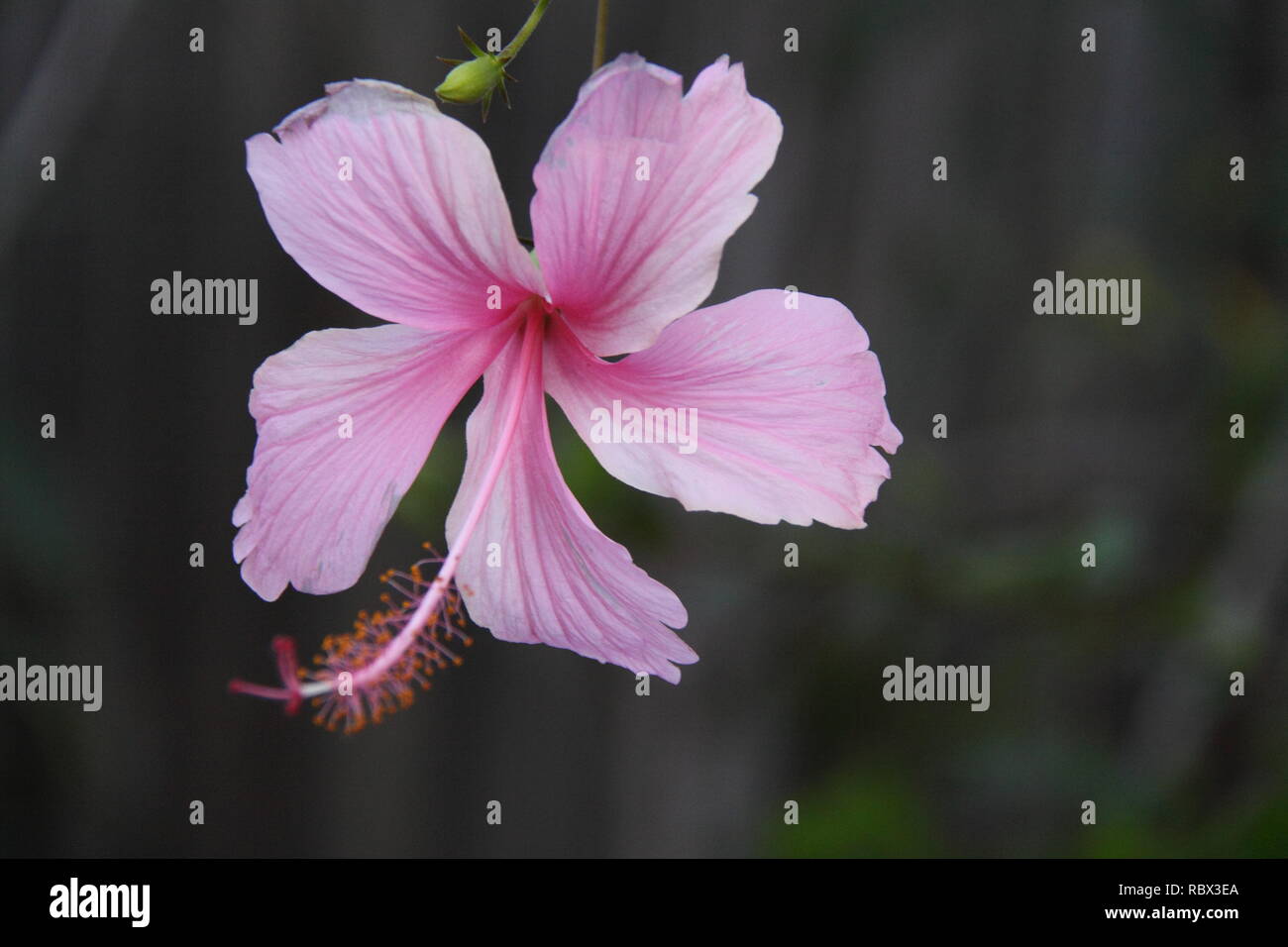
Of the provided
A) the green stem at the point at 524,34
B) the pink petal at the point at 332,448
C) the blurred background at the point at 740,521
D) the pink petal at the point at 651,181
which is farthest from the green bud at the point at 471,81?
the blurred background at the point at 740,521

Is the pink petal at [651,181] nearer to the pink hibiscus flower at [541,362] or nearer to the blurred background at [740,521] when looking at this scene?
the pink hibiscus flower at [541,362]

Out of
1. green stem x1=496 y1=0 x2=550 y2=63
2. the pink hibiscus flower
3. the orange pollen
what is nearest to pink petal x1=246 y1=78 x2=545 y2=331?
the pink hibiscus flower

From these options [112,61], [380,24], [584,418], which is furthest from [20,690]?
[584,418]

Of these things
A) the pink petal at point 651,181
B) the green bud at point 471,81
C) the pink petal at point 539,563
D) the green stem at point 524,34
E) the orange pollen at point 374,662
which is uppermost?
the green stem at point 524,34

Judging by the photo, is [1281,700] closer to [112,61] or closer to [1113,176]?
[1113,176]

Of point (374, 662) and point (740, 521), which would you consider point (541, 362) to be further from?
point (740, 521)

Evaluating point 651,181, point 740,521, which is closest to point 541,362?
point 651,181

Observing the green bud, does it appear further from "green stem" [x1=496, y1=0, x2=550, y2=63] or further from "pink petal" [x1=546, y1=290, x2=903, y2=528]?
"pink petal" [x1=546, y1=290, x2=903, y2=528]

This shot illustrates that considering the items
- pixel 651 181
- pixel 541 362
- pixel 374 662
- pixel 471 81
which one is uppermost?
pixel 471 81
